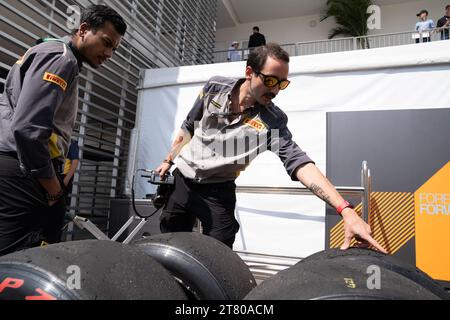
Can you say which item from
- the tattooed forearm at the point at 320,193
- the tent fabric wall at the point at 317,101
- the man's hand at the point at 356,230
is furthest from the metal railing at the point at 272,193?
the man's hand at the point at 356,230

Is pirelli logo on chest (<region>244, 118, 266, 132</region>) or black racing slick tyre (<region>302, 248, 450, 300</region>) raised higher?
pirelli logo on chest (<region>244, 118, 266, 132</region>)

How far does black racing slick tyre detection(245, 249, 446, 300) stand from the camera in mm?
613

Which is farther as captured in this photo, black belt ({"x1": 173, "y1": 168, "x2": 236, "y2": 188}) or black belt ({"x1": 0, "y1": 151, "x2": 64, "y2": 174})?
black belt ({"x1": 173, "y1": 168, "x2": 236, "y2": 188})

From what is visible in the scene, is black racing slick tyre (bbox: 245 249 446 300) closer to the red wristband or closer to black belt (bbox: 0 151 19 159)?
the red wristband

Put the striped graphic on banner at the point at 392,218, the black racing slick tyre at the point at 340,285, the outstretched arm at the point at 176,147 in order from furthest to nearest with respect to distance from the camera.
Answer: the striped graphic on banner at the point at 392,218
the outstretched arm at the point at 176,147
the black racing slick tyre at the point at 340,285

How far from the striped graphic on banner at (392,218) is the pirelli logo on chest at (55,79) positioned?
3.00 metres

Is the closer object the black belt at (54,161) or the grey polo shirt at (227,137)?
the black belt at (54,161)

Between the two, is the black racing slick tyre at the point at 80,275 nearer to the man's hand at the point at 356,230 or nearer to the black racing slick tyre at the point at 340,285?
the black racing slick tyre at the point at 340,285

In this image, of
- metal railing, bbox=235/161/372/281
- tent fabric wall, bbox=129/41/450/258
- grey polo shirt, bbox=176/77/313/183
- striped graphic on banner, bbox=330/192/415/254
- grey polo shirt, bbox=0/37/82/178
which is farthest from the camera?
tent fabric wall, bbox=129/41/450/258

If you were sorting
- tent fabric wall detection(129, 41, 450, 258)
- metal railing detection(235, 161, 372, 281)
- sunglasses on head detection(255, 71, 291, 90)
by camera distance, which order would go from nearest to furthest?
1. sunglasses on head detection(255, 71, 291, 90)
2. metal railing detection(235, 161, 372, 281)
3. tent fabric wall detection(129, 41, 450, 258)

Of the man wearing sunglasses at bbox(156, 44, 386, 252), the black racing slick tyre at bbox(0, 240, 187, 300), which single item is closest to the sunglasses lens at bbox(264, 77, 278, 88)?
the man wearing sunglasses at bbox(156, 44, 386, 252)

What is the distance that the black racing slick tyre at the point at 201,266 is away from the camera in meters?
1.04

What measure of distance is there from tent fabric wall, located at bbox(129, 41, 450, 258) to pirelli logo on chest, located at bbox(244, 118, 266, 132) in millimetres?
2021
